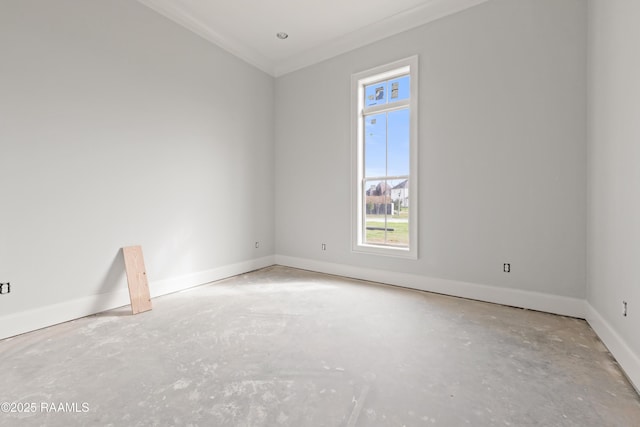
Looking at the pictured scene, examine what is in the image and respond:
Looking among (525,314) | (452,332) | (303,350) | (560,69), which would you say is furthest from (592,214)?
(303,350)

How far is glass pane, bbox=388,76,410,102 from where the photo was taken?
357cm

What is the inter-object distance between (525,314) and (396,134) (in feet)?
8.04

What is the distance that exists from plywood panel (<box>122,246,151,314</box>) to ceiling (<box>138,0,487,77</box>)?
8.85ft

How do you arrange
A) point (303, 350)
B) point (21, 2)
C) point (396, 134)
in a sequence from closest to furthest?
point (303, 350)
point (21, 2)
point (396, 134)

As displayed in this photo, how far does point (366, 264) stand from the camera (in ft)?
12.5

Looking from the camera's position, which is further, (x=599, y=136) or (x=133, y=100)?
(x=133, y=100)

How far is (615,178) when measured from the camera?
1.93m

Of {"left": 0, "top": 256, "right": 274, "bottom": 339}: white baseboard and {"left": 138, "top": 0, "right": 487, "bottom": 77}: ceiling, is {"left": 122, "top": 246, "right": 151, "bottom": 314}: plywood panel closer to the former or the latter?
{"left": 0, "top": 256, "right": 274, "bottom": 339}: white baseboard

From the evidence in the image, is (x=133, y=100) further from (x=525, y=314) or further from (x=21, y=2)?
(x=525, y=314)

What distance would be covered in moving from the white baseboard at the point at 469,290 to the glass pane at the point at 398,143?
1367mm

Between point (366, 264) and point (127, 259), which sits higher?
point (127, 259)

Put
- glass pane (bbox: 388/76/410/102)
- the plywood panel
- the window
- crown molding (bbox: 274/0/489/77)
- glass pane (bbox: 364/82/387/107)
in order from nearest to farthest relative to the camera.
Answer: the plywood panel < crown molding (bbox: 274/0/489/77) < the window < glass pane (bbox: 388/76/410/102) < glass pane (bbox: 364/82/387/107)

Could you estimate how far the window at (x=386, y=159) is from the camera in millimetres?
3424

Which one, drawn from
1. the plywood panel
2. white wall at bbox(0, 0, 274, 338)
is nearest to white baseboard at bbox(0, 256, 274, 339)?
white wall at bbox(0, 0, 274, 338)
